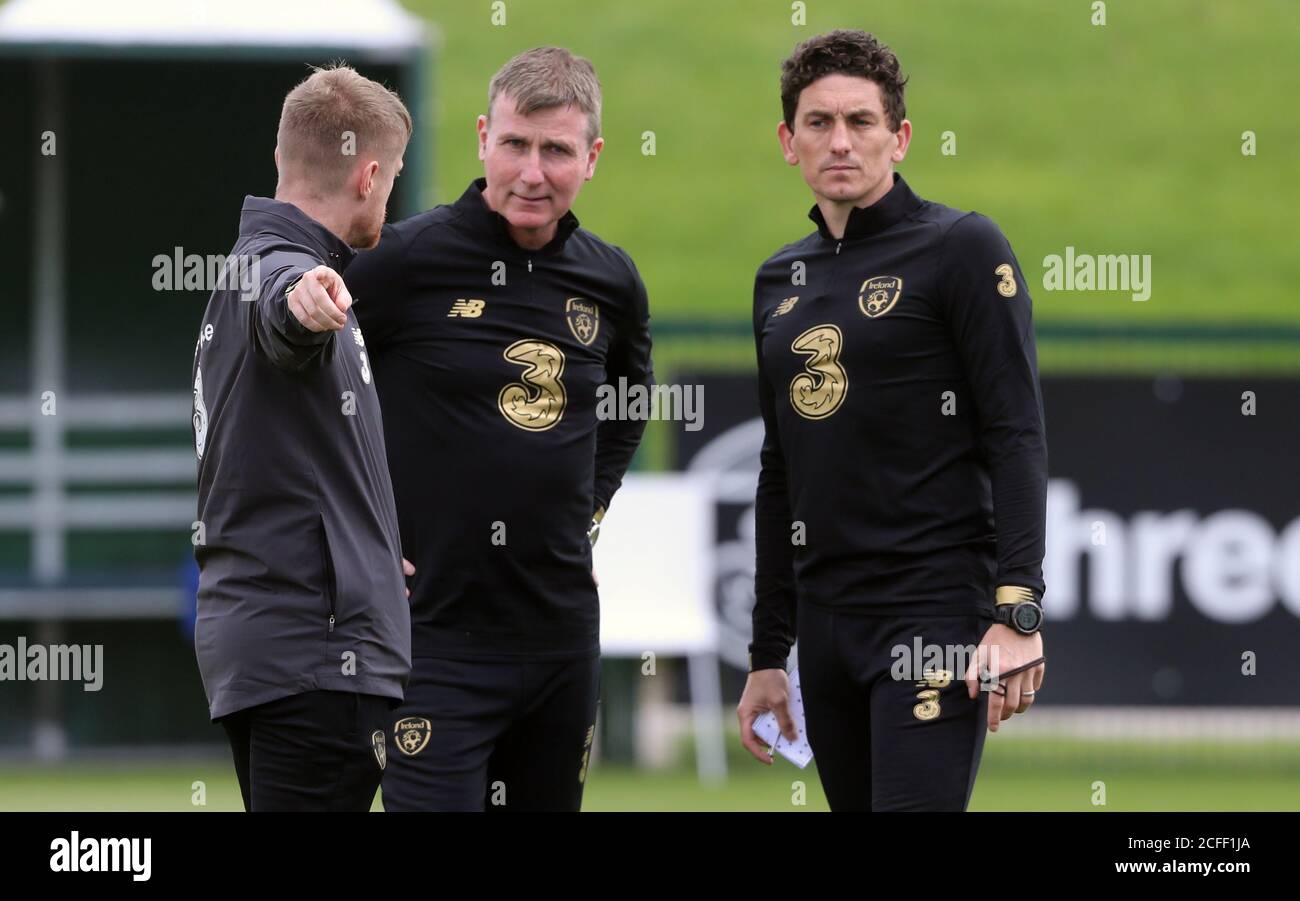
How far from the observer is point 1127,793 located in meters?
9.21

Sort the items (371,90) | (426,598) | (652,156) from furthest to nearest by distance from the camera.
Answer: (652,156) → (426,598) → (371,90)

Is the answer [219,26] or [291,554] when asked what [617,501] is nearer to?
[219,26]

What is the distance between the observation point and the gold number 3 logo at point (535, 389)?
4660 mm

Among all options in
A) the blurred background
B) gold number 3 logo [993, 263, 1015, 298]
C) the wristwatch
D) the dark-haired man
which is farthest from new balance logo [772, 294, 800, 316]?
the blurred background

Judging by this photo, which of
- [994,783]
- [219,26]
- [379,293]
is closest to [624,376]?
[379,293]

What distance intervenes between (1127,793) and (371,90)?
20.6 feet

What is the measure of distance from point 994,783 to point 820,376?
5437mm

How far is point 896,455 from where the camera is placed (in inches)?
174

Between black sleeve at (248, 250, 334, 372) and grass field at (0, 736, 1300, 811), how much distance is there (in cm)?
501

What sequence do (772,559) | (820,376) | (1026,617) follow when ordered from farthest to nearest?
(772,559), (820,376), (1026,617)

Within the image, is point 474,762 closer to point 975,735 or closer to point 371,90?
point 975,735

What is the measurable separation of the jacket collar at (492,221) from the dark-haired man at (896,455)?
1.83 feet

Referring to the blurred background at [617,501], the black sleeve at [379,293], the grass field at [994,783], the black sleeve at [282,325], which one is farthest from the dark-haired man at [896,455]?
the blurred background at [617,501]
